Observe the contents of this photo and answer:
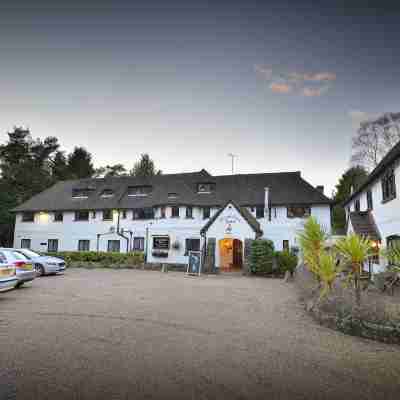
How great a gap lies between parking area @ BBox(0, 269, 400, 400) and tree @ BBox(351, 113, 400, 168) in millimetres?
23444

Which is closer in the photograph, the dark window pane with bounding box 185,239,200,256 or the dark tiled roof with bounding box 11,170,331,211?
the dark window pane with bounding box 185,239,200,256

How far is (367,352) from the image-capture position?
512 centimetres

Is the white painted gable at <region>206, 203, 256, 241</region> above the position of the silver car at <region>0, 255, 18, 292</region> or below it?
above

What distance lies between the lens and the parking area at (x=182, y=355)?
357 centimetres

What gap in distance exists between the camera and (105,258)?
24.5m

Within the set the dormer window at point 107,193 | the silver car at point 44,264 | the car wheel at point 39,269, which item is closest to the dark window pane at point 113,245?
the dormer window at point 107,193

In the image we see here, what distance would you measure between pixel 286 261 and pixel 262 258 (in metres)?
1.59

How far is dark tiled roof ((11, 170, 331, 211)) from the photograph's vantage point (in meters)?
26.5

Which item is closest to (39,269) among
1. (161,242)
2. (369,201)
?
(161,242)

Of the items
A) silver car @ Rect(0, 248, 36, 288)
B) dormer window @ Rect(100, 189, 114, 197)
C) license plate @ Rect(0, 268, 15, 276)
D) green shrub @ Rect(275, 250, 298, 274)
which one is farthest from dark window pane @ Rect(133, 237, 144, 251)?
license plate @ Rect(0, 268, 15, 276)

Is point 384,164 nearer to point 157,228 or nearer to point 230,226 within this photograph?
point 230,226

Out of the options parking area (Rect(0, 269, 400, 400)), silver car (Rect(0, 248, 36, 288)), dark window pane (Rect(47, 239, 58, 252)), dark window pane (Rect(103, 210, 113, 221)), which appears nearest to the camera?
parking area (Rect(0, 269, 400, 400))

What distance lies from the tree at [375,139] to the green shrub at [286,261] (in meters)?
14.4

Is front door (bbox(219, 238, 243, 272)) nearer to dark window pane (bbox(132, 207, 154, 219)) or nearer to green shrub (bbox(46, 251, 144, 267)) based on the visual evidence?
green shrub (bbox(46, 251, 144, 267))
